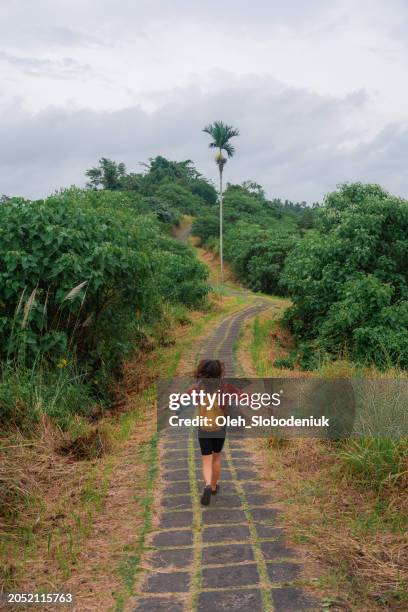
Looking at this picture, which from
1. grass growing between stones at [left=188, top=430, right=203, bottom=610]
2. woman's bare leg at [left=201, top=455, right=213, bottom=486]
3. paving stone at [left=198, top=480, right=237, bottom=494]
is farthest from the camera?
paving stone at [left=198, top=480, right=237, bottom=494]

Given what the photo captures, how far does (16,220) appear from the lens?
7344mm

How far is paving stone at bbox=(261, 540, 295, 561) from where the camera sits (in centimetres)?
356

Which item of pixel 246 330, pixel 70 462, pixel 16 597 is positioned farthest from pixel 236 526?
pixel 246 330

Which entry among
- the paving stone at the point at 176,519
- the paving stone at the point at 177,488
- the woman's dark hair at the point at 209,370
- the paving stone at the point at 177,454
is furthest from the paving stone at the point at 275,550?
the paving stone at the point at 177,454

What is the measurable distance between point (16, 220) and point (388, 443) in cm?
520

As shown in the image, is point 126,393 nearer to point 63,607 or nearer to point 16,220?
point 16,220

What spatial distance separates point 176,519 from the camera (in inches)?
163

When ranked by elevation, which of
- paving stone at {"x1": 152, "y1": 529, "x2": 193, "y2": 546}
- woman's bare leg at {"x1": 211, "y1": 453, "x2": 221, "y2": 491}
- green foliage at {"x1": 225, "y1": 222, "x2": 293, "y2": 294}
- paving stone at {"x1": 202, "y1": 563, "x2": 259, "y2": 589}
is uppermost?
green foliage at {"x1": 225, "y1": 222, "x2": 293, "y2": 294}

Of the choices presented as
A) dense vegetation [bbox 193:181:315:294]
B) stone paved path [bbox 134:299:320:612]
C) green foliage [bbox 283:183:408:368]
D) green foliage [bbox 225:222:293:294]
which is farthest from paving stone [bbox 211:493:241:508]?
green foliage [bbox 225:222:293:294]

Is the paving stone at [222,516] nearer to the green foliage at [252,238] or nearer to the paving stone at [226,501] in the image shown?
the paving stone at [226,501]

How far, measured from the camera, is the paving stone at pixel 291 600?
2990 mm

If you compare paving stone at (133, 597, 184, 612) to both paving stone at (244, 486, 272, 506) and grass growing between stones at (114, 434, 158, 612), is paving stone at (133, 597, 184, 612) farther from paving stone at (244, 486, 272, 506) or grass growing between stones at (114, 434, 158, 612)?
paving stone at (244, 486, 272, 506)

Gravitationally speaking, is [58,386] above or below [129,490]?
above

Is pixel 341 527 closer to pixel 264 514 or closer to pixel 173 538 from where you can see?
pixel 264 514
